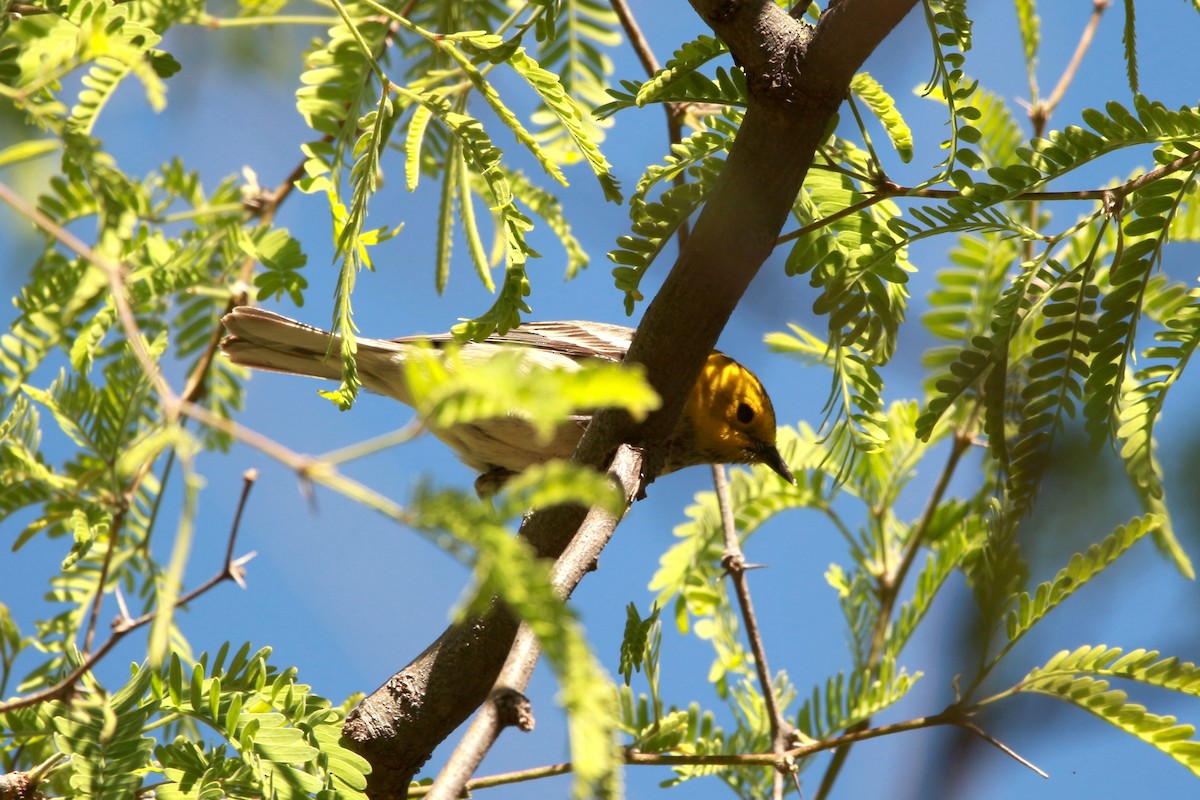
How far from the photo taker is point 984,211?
79.4 inches

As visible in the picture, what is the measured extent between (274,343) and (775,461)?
198 cm

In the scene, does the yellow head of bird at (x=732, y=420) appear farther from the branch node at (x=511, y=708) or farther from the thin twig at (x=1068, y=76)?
the branch node at (x=511, y=708)

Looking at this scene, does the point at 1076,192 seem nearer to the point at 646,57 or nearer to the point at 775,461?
the point at 646,57

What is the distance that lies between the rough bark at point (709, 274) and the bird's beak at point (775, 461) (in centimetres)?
169

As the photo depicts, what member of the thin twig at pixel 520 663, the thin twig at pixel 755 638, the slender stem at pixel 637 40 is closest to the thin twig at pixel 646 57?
the slender stem at pixel 637 40

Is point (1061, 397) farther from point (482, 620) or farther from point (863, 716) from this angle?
point (863, 716)

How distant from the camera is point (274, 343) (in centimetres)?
426

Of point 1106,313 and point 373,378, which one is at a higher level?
point 373,378

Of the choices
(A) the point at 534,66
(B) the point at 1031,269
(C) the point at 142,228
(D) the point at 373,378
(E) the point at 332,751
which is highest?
(D) the point at 373,378

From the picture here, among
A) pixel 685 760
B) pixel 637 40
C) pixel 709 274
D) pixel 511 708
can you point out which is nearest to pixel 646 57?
pixel 637 40

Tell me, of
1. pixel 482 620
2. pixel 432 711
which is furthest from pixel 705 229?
pixel 432 711

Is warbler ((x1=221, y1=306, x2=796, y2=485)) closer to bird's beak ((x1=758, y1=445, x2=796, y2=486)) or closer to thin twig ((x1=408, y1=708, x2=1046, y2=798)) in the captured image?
bird's beak ((x1=758, y1=445, x2=796, y2=486))

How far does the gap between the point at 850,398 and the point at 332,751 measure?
4.52 ft

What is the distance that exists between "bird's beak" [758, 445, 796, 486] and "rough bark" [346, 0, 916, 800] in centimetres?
169
